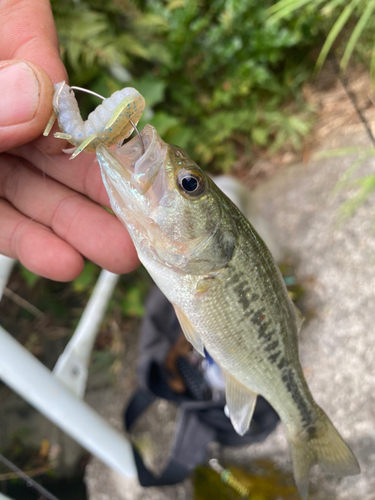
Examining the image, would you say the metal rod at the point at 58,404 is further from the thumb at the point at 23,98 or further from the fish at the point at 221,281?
the thumb at the point at 23,98

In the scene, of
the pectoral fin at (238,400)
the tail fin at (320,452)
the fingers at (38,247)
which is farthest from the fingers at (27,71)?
the tail fin at (320,452)

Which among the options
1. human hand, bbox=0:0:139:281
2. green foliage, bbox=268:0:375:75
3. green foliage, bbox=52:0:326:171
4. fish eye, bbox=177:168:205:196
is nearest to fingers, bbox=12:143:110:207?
human hand, bbox=0:0:139:281

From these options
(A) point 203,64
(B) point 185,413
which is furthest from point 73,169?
(A) point 203,64

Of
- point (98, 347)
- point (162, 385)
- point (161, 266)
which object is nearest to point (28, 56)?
point (161, 266)

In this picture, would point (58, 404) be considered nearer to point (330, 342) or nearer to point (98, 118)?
point (98, 118)

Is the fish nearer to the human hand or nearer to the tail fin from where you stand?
the tail fin

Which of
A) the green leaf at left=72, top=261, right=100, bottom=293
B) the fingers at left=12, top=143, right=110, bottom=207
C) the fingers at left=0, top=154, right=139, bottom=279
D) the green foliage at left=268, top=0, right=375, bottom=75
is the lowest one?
the green leaf at left=72, top=261, right=100, bottom=293
